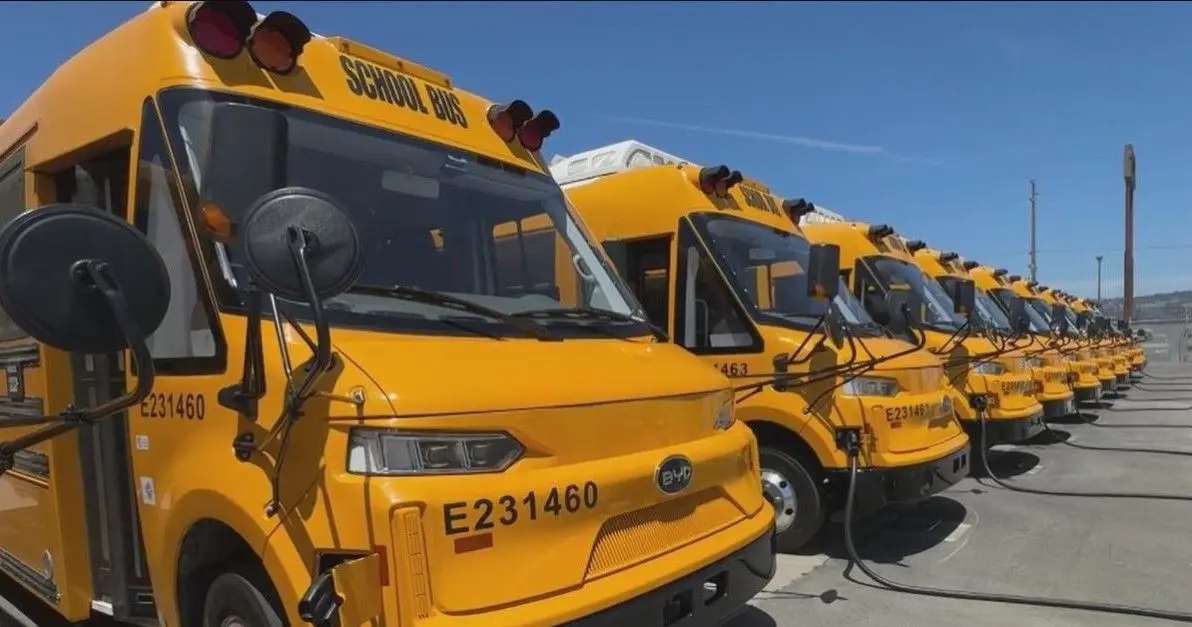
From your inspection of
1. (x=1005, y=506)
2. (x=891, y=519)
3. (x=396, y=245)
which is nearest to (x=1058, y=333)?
(x=1005, y=506)

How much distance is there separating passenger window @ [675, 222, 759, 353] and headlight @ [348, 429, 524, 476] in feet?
12.1

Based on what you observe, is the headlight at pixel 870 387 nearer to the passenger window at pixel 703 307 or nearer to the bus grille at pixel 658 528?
the passenger window at pixel 703 307

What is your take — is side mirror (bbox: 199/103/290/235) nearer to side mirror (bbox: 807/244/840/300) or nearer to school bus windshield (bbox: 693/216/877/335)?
side mirror (bbox: 807/244/840/300)

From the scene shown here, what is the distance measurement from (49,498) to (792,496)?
4227 millimetres

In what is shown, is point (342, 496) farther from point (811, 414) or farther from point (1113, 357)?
point (1113, 357)

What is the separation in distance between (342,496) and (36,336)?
37.0 inches

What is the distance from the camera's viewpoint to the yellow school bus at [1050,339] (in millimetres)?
11102

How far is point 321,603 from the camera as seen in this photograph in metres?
2.34

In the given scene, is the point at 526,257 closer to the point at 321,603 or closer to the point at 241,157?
the point at 241,157

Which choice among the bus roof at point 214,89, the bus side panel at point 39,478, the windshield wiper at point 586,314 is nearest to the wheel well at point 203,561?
the bus side panel at point 39,478

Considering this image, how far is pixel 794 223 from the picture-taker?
7148mm

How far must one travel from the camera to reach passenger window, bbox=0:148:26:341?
396cm

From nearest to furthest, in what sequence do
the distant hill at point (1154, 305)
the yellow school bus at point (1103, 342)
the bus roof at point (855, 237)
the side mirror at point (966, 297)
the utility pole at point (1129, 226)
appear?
the side mirror at point (966, 297)
the bus roof at point (855, 237)
the yellow school bus at point (1103, 342)
the utility pole at point (1129, 226)
the distant hill at point (1154, 305)

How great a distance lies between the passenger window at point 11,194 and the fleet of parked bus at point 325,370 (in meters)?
0.03
